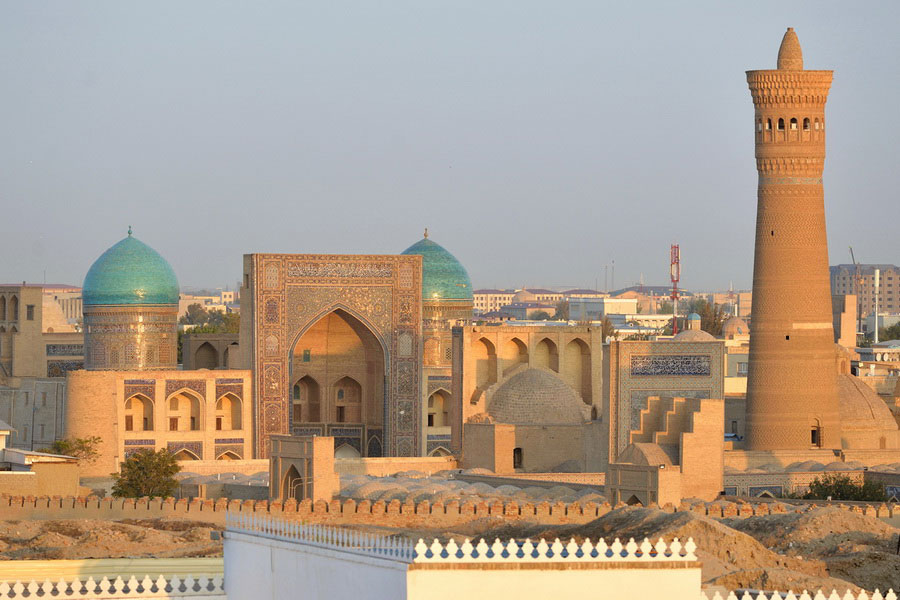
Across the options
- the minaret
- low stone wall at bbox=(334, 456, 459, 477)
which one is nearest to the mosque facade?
low stone wall at bbox=(334, 456, 459, 477)

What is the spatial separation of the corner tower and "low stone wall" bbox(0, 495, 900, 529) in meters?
12.0

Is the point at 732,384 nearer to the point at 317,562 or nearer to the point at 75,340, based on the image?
the point at 75,340

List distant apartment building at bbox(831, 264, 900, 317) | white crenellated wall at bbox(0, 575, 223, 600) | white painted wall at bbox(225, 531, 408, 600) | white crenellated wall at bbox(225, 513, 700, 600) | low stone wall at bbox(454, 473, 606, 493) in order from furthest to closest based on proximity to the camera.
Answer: distant apartment building at bbox(831, 264, 900, 317) → low stone wall at bbox(454, 473, 606, 493) → white crenellated wall at bbox(0, 575, 223, 600) → white painted wall at bbox(225, 531, 408, 600) → white crenellated wall at bbox(225, 513, 700, 600)

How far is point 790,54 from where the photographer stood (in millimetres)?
33469

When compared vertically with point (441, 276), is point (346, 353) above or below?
below

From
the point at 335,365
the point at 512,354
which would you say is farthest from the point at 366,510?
the point at 335,365

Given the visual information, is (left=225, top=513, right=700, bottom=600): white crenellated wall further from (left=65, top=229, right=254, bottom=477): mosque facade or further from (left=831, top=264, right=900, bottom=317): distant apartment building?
(left=831, top=264, right=900, bottom=317): distant apartment building

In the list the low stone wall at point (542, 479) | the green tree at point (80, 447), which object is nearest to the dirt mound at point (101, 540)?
the low stone wall at point (542, 479)

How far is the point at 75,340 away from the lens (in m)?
42.0

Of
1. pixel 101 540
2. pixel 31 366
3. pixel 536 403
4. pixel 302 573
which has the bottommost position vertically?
pixel 101 540

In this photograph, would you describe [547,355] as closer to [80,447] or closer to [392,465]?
[392,465]

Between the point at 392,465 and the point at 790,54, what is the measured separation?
986cm

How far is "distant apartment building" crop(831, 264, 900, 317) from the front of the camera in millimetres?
124500

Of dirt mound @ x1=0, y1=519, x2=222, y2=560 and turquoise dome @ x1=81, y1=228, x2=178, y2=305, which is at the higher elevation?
turquoise dome @ x1=81, y1=228, x2=178, y2=305
